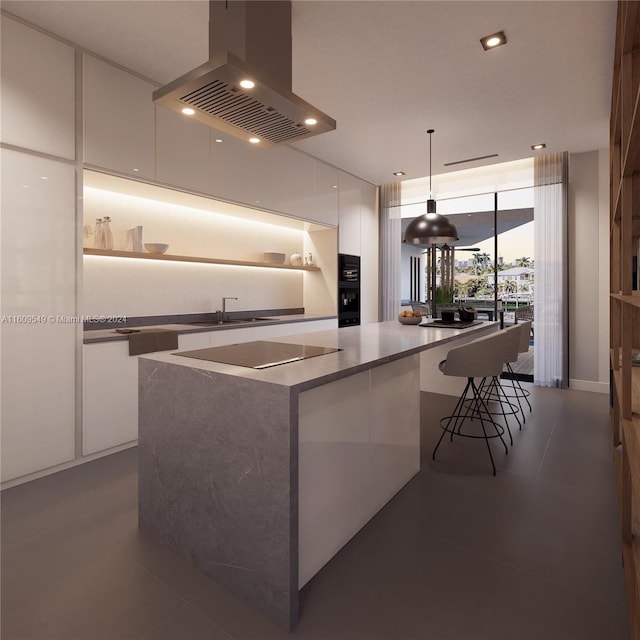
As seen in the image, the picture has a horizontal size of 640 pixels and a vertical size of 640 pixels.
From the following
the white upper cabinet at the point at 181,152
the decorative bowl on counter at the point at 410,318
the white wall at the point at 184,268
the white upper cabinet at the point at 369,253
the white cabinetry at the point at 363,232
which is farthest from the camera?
the white upper cabinet at the point at 369,253

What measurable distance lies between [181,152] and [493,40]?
7.94 feet

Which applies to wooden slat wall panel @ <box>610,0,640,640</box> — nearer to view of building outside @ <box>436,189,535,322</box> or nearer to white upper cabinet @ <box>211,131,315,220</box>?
white upper cabinet @ <box>211,131,315,220</box>

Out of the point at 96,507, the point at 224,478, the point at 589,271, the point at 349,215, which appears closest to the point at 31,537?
the point at 96,507

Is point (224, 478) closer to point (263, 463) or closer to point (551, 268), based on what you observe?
point (263, 463)

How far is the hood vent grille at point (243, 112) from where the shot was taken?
1856mm

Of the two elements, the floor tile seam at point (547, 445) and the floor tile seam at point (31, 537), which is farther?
the floor tile seam at point (547, 445)

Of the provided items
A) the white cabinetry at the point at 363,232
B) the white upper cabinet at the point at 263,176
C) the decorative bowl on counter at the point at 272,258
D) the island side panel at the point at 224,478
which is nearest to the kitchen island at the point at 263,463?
the island side panel at the point at 224,478

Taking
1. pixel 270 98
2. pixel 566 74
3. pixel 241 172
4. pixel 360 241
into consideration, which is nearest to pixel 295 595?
pixel 270 98

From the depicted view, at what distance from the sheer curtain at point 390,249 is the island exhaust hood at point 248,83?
4158 mm

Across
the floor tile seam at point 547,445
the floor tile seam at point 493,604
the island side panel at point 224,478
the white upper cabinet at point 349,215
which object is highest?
the white upper cabinet at point 349,215

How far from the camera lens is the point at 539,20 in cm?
256

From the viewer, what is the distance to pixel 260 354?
205 centimetres

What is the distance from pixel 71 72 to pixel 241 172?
157 centimetres

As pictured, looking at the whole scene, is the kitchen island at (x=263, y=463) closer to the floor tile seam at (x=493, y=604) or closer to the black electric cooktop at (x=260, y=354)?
the black electric cooktop at (x=260, y=354)
